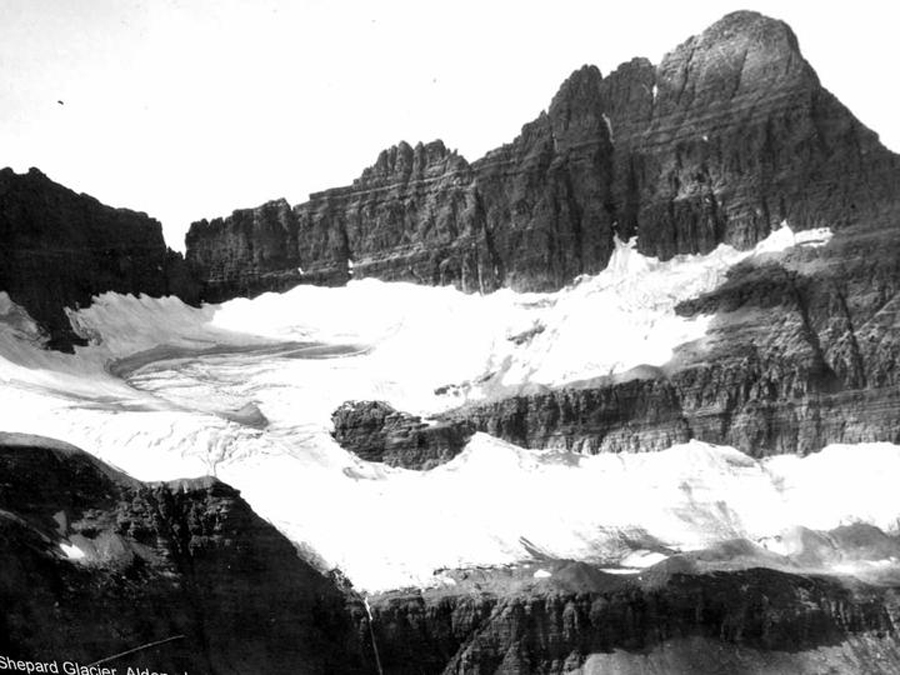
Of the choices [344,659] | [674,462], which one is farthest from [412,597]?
[674,462]

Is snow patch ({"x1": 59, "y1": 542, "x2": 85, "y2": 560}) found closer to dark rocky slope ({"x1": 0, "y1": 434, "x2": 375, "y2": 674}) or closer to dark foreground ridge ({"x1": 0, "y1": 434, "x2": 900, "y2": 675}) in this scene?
dark foreground ridge ({"x1": 0, "y1": 434, "x2": 900, "y2": 675})

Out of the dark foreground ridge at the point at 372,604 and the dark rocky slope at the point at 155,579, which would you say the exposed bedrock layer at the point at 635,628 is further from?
the dark rocky slope at the point at 155,579

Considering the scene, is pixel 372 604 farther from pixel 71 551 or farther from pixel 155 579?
pixel 71 551

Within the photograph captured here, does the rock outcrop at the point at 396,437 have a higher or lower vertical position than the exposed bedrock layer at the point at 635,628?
higher

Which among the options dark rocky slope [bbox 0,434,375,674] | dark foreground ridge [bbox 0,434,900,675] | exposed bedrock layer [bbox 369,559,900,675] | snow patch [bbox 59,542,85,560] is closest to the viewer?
dark rocky slope [bbox 0,434,375,674]

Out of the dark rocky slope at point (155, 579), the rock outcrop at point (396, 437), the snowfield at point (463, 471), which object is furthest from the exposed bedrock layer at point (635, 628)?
the rock outcrop at point (396, 437)

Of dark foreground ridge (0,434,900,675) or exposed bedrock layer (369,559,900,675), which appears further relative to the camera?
exposed bedrock layer (369,559,900,675)

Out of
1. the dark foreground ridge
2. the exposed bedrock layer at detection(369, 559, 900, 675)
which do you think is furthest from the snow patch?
the exposed bedrock layer at detection(369, 559, 900, 675)
